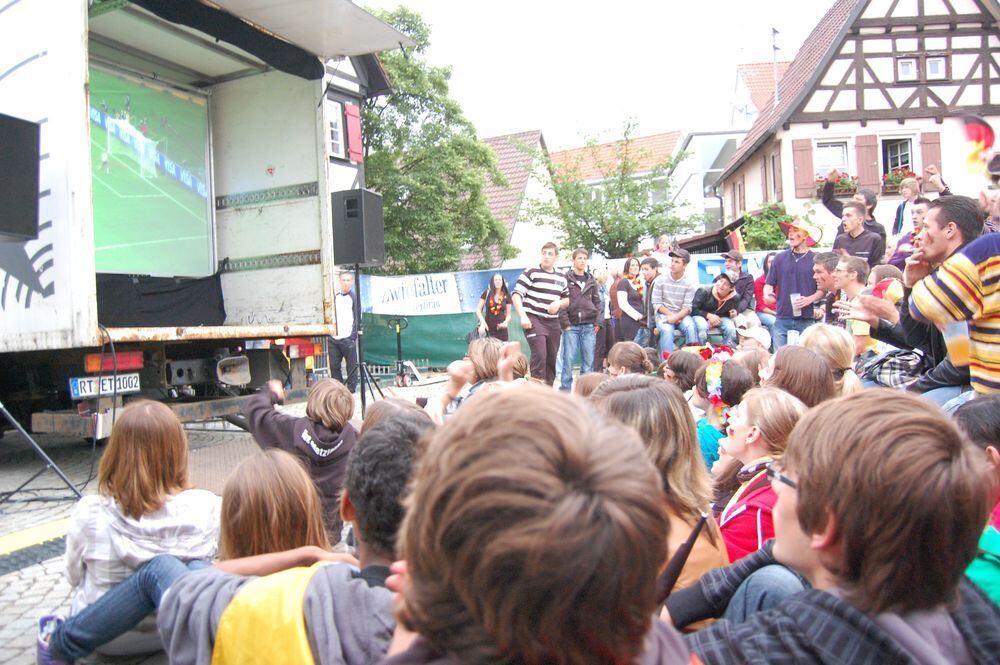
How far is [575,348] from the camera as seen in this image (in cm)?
978

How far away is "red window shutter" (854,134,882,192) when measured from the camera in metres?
22.2

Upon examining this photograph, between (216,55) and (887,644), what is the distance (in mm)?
8719

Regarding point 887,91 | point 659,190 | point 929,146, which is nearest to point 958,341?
point 929,146

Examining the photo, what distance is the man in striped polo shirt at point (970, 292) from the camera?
308cm

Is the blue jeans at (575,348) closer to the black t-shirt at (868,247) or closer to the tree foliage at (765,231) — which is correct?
the black t-shirt at (868,247)

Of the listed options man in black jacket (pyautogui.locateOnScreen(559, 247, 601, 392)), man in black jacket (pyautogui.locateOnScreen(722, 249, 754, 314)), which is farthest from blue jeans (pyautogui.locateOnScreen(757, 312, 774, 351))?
man in black jacket (pyautogui.locateOnScreen(559, 247, 601, 392))

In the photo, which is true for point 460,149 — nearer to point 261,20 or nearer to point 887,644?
point 261,20

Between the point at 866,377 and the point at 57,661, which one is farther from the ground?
the point at 866,377

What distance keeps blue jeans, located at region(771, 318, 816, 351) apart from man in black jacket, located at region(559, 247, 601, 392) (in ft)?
7.58

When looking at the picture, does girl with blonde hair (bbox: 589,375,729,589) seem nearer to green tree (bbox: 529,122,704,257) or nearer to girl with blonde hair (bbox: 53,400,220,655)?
girl with blonde hair (bbox: 53,400,220,655)

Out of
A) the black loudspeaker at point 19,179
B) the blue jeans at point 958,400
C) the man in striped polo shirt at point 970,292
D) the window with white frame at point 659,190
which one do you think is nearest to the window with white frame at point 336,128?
the black loudspeaker at point 19,179

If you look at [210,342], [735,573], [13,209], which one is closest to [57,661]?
[735,573]

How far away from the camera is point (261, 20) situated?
6844mm

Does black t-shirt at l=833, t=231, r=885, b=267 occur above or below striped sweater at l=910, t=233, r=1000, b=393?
above
